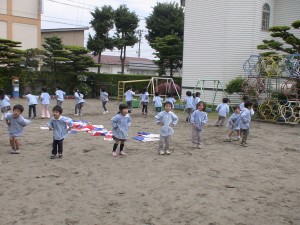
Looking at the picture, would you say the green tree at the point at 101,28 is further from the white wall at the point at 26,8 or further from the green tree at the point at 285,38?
the green tree at the point at 285,38

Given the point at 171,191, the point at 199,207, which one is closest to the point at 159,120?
the point at 171,191

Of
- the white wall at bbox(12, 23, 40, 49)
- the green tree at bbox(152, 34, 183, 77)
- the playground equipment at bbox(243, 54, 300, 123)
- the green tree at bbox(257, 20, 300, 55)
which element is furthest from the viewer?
the white wall at bbox(12, 23, 40, 49)

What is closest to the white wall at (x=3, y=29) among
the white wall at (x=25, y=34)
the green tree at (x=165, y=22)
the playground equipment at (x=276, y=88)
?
the white wall at (x=25, y=34)

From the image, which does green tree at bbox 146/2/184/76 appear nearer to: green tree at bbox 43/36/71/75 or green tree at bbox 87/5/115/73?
green tree at bbox 87/5/115/73

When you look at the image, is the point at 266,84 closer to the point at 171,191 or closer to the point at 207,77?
the point at 207,77

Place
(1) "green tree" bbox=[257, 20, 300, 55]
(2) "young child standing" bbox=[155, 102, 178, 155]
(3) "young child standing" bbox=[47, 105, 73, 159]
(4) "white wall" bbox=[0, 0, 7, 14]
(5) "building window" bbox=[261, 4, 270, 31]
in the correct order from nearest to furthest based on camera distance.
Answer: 1. (3) "young child standing" bbox=[47, 105, 73, 159]
2. (2) "young child standing" bbox=[155, 102, 178, 155]
3. (1) "green tree" bbox=[257, 20, 300, 55]
4. (5) "building window" bbox=[261, 4, 270, 31]
5. (4) "white wall" bbox=[0, 0, 7, 14]

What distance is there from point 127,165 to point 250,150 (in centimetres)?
414

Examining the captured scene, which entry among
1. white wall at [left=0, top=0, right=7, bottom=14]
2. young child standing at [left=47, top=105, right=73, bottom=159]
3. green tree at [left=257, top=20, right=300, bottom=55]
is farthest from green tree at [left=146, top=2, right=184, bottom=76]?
young child standing at [left=47, top=105, right=73, bottom=159]

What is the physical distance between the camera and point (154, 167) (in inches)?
316

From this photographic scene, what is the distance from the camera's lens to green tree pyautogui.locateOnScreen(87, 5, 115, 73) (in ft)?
112

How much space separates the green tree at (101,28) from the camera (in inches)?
1342

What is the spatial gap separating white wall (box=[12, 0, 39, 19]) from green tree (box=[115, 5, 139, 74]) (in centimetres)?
854

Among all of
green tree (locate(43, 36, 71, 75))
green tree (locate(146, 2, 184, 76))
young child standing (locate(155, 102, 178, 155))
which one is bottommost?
young child standing (locate(155, 102, 178, 155))

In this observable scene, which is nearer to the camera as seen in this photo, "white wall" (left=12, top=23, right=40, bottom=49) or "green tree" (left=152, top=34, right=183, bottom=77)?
"green tree" (left=152, top=34, right=183, bottom=77)
